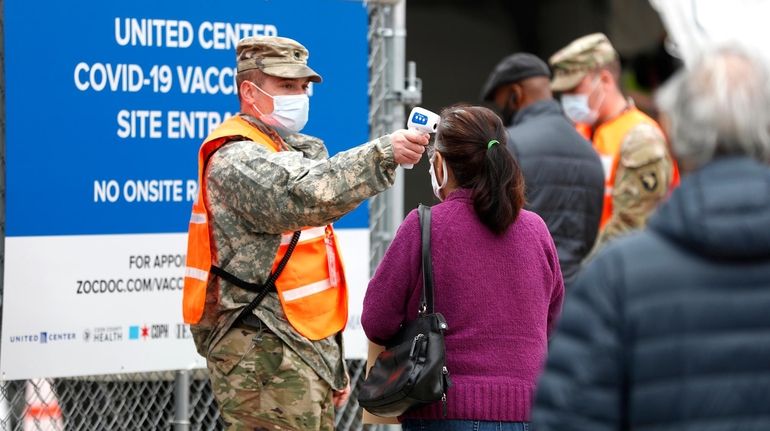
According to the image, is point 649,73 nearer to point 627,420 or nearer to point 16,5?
point 16,5

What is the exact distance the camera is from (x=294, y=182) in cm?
398

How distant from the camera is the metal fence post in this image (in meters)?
5.09

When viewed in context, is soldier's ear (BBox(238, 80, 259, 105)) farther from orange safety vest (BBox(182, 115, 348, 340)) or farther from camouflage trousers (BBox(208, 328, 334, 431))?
camouflage trousers (BBox(208, 328, 334, 431))

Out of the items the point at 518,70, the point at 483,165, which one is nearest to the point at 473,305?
the point at 483,165

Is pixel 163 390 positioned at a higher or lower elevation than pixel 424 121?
lower

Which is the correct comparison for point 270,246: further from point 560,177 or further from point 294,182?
point 560,177

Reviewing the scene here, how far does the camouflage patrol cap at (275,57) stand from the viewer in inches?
173

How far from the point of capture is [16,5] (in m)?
4.63

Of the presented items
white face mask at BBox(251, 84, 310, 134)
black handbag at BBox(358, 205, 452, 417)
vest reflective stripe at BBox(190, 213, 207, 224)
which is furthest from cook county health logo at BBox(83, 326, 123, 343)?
black handbag at BBox(358, 205, 452, 417)

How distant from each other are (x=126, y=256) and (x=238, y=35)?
1006 millimetres

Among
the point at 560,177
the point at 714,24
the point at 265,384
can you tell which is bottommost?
the point at 265,384

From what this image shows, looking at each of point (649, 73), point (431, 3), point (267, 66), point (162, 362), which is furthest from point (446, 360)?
point (649, 73)

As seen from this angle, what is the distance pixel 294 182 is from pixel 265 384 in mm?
704

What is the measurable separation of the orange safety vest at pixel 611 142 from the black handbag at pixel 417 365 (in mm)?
3355
